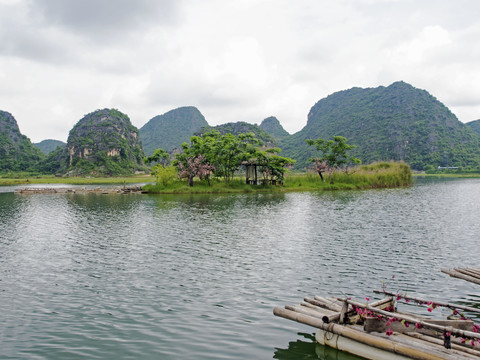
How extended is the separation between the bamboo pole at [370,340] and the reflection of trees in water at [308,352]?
61cm

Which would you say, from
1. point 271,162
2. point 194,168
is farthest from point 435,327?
point 271,162

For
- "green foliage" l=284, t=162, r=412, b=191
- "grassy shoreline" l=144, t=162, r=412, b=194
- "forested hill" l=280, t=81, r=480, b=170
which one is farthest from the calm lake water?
"forested hill" l=280, t=81, r=480, b=170

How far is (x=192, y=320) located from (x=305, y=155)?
178699mm

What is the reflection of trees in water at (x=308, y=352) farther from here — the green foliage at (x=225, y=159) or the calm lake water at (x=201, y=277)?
the green foliage at (x=225, y=159)

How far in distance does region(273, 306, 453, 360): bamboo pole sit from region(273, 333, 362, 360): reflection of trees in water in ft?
2.01

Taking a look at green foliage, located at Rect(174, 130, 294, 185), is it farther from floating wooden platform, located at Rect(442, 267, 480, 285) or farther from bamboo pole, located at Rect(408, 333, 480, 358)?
bamboo pole, located at Rect(408, 333, 480, 358)

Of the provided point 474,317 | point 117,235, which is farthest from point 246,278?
point 117,235

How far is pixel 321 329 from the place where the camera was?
9414 millimetres

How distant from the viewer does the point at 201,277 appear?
15.6 meters

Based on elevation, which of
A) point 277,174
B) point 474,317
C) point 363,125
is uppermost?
point 363,125

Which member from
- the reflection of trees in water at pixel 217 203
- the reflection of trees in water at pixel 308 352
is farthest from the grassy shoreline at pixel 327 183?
the reflection of trees in water at pixel 308 352

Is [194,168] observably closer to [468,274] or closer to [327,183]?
[327,183]

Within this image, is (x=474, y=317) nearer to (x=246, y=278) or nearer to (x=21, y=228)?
(x=246, y=278)

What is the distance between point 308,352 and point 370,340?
1758 millimetres
